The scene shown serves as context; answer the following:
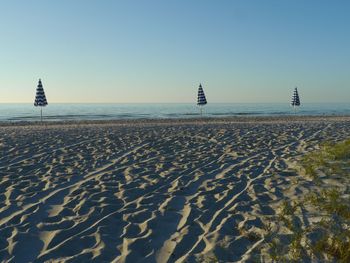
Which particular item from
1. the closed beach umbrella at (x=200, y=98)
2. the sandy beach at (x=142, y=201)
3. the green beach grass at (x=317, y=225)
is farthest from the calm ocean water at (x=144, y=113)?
the green beach grass at (x=317, y=225)

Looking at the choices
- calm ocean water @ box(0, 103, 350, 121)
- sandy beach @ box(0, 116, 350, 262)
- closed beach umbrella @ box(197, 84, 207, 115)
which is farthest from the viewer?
calm ocean water @ box(0, 103, 350, 121)

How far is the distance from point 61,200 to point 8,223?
1260 millimetres

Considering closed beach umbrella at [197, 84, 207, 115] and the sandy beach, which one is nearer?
the sandy beach

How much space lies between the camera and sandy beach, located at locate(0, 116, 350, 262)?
4.48 m

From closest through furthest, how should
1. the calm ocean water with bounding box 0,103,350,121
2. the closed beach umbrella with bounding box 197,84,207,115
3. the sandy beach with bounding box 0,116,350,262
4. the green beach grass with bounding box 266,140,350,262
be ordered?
the green beach grass with bounding box 266,140,350,262 < the sandy beach with bounding box 0,116,350,262 < the closed beach umbrella with bounding box 197,84,207,115 < the calm ocean water with bounding box 0,103,350,121

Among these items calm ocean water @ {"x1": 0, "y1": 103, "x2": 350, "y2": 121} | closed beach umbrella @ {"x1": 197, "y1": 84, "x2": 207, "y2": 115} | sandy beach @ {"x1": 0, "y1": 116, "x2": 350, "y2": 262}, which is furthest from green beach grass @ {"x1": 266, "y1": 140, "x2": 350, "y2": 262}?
calm ocean water @ {"x1": 0, "y1": 103, "x2": 350, "y2": 121}

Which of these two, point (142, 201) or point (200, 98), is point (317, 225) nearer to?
point (142, 201)

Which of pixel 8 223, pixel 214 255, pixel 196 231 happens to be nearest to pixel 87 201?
pixel 8 223

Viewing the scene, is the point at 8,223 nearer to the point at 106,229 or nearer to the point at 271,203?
the point at 106,229

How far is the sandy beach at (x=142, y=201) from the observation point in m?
4.48

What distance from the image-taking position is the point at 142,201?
253 inches

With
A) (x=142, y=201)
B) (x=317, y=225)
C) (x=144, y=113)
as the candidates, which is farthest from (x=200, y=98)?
(x=317, y=225)

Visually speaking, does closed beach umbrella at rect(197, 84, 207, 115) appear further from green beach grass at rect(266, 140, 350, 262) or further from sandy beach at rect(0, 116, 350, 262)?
green beach grass at rect(266, 140, 350, 262)

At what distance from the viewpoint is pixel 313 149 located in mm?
11531
